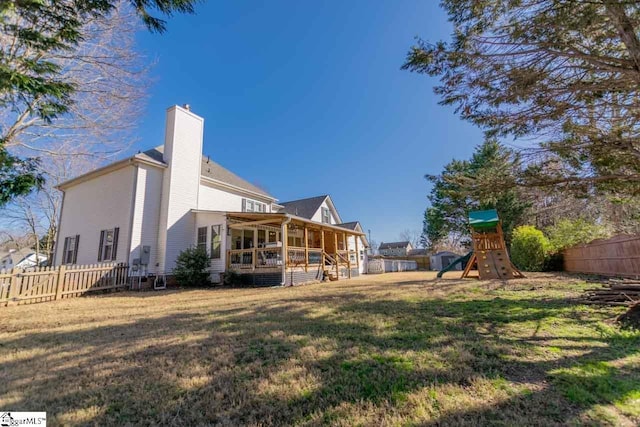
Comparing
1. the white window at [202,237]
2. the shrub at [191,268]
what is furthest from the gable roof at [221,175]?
the shrub at [191,268]

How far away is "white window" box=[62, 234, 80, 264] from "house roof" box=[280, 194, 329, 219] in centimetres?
1348

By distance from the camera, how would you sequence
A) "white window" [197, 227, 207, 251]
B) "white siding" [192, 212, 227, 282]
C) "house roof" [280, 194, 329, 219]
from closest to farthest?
"white siding" [192, 212, 227, 282] < "white window" [197, 227, 207, 251] < "house roof" [280, 194, 329, 219]

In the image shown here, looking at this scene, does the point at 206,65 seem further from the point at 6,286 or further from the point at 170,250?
the point at 6,286

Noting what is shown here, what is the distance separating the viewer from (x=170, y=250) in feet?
42.4

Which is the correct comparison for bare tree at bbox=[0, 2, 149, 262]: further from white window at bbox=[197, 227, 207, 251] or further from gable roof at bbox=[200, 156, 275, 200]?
white window at bbox=[197, 227, 207, 251]

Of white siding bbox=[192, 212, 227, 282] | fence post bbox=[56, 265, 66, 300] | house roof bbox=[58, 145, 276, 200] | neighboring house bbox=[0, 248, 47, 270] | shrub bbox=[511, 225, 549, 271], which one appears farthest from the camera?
neighboring house bbox=[0, 248, 47, 270]

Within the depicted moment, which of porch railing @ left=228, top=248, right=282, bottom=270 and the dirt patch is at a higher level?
porch railing @ left=228, top=248, right=282, bottom=270

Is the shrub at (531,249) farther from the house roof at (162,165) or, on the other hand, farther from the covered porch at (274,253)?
the house roof at (162,165)

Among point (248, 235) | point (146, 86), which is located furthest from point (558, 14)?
point (248, 235)

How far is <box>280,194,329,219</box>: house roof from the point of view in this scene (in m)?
23.2

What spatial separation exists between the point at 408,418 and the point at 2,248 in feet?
188

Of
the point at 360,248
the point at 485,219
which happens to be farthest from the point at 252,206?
the point at 485,219

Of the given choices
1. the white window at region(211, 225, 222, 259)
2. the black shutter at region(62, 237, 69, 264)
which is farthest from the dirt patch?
the black shutter at region(62, 237, 69, 264)

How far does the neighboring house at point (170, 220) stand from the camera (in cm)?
1234
